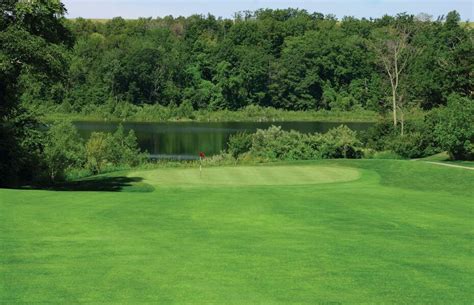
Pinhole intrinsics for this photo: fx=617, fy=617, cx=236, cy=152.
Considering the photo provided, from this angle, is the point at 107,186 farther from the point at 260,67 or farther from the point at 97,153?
the point at 260,67

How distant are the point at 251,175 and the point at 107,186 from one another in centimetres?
779

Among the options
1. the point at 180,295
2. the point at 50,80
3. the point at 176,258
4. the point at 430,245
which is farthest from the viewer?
the point at 50,80

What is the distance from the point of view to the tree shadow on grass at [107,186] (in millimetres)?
29522

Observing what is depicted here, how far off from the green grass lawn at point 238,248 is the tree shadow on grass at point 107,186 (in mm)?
5197

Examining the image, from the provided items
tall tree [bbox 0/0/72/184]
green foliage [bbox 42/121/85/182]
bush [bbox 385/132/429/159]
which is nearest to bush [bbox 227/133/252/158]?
bush [bbox 385/132/429/159]

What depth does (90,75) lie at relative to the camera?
157 m

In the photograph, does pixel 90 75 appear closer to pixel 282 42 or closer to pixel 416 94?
pixel 282 42

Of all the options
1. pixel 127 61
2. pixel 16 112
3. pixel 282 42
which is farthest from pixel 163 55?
pixel 16 112

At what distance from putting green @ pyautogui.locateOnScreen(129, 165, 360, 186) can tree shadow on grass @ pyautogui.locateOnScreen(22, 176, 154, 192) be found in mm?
810

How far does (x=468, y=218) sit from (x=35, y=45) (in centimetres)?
1821

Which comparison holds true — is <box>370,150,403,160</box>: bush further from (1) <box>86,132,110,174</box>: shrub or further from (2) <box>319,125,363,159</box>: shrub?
(1) <box>86,132,110,174</box>: shrub

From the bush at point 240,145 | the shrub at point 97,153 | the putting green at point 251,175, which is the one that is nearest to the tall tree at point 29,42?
the putting green at point 251,175

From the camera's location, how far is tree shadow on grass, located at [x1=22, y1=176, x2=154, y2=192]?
29.5 m

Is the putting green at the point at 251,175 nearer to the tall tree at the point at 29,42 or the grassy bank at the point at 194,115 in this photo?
the tall tree at the point at 29,42
